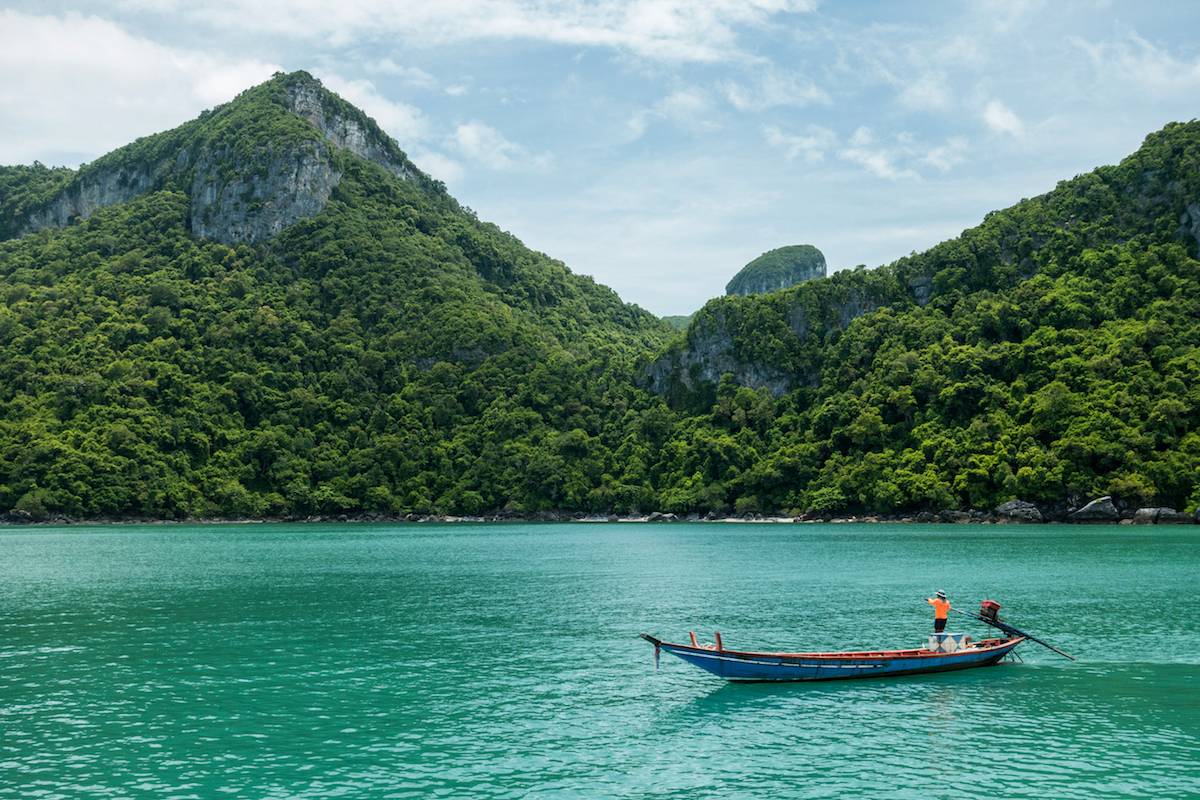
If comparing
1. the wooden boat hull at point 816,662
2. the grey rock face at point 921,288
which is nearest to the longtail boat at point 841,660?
the wooden boat hull at point 816,662

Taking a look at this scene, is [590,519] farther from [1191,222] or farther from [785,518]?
[1191,222]

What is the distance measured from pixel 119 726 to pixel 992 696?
27.5 metres

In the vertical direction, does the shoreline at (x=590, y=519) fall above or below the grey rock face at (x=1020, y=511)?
below

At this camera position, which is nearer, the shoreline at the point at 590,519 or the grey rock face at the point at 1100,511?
the grey rock face at the point at 1100,511

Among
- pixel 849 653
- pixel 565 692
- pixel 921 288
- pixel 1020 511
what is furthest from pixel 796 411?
pixel 565 692

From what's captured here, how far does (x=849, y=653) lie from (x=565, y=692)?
9868mm

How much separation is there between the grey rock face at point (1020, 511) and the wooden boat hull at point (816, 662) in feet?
338

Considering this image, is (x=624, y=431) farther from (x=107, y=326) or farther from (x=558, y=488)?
(x=107, y=326)

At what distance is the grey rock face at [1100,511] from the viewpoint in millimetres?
124062

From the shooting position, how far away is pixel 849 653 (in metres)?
33.5

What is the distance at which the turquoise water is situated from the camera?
23.8 m

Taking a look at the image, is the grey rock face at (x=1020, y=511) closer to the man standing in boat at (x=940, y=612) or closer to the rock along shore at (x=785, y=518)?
the rock along shore at (x=785, y=518)

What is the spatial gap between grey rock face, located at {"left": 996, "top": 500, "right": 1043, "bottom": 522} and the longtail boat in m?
101

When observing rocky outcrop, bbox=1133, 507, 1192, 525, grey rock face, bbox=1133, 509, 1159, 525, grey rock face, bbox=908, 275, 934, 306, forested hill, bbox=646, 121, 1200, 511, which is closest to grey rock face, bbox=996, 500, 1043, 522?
forested hill, bbox=646, 121, 1200, 511
